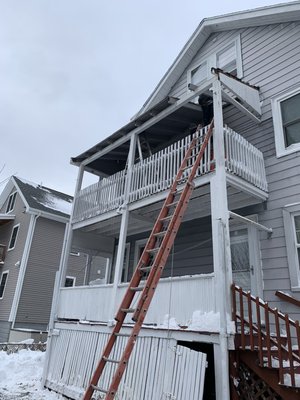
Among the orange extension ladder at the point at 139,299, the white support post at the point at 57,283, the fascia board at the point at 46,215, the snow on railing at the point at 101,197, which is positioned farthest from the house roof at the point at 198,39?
the fascia board at the point at 46,215

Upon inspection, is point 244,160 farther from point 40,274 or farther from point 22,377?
point 40,274

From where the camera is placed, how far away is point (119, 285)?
772cm

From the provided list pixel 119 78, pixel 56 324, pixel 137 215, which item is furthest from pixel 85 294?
pixel 119 78

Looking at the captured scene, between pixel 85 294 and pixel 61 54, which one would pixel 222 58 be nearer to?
pixel 85 294

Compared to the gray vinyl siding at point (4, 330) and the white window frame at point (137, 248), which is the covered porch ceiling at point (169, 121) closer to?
the white window frame at point (137, 248)

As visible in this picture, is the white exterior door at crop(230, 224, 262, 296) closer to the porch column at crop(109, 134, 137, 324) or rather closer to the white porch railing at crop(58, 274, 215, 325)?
the white porch railing at crop(58, 274, 215, 325)

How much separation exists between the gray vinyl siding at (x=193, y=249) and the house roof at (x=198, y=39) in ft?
10.8

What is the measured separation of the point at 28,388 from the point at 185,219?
6148mm

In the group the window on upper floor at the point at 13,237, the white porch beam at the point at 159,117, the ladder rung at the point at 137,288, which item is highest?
the white porch beam at the point at 159,117

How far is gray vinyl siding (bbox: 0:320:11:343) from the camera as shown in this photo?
1631 cm

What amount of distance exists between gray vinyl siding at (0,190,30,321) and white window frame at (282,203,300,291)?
14.8 metres

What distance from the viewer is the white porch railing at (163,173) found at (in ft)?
22.7

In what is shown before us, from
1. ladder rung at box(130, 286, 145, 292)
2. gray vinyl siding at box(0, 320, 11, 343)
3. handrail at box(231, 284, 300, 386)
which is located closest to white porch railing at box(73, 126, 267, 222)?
handrail at box(231, 284, 300, 386)

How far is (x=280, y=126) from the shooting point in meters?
7.94
